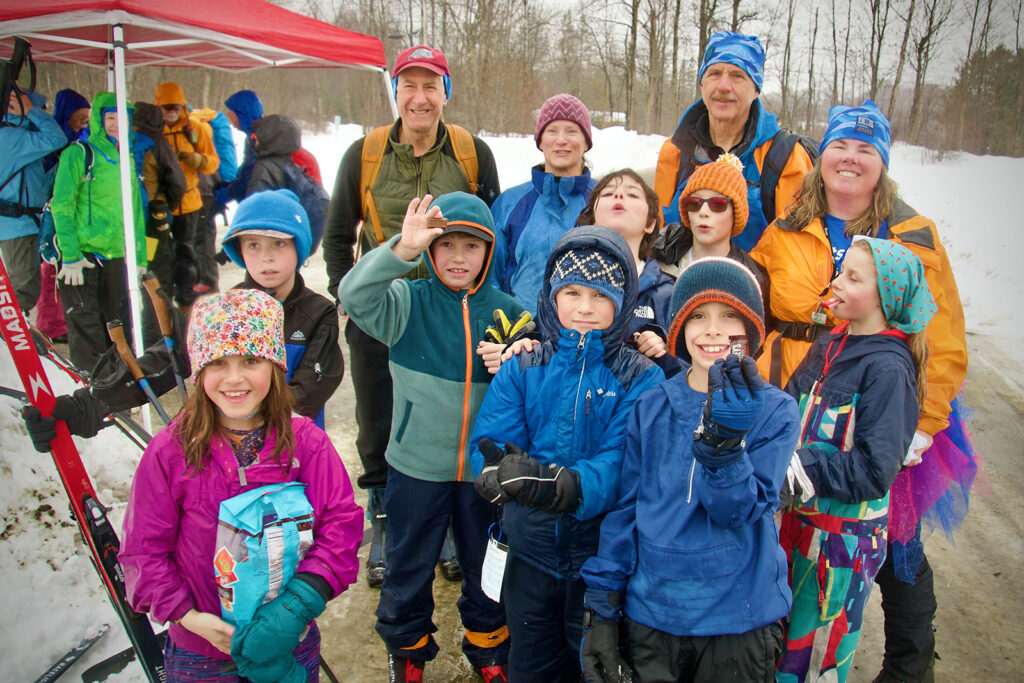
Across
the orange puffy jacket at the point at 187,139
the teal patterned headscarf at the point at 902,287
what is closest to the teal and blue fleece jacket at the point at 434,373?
the teal patterned headscarf at the point at 902,287

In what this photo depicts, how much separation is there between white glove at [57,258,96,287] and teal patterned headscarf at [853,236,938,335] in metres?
5.38

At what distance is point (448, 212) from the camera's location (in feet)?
A: 7.45

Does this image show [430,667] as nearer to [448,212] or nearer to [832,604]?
[832,604]

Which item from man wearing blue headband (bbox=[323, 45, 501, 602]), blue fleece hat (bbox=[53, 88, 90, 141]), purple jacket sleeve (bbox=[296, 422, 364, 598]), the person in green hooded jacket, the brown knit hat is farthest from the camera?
blue fleece hat (bbox=[53, 88, 90, 141])

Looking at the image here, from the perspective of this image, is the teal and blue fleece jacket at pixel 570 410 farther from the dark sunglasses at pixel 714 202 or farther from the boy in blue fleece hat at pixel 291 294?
the boy in blue fleece hat at pixel 291 294

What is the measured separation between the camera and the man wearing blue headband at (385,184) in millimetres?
2936

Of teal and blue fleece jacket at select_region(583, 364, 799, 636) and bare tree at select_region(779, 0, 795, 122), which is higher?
bare tree at select_region(779, 0, 795, 122)

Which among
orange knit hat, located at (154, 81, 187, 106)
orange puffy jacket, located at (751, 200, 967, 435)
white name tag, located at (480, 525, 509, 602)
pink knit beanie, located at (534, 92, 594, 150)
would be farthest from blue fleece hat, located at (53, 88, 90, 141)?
orange puffy jacket, located at (751, 200, 967, 435)

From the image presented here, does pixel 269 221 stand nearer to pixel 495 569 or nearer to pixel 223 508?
pixel 223 508

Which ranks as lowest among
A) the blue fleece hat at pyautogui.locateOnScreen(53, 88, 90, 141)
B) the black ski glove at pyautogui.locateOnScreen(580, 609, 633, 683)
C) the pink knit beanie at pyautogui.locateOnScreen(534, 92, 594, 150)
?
the black ski glove at pyautogui.locateOnScreen(580, 609, 633, 683)

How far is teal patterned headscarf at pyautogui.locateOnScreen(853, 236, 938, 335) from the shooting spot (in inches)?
80.5

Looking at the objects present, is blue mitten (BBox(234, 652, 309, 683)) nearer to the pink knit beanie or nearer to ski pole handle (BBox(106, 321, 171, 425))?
ski pole handle (BBox(106, 321, 171, 425))

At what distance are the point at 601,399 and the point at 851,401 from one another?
918 millimetres

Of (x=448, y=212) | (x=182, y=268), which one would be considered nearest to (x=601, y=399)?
(x=448, y=212)
